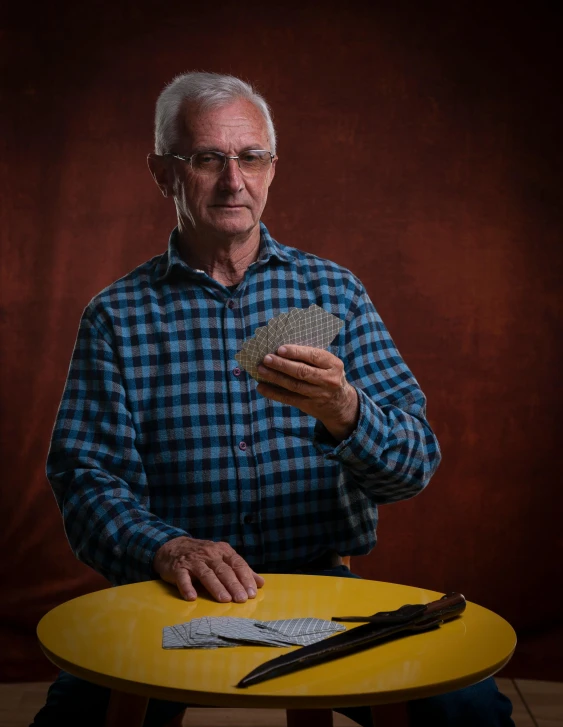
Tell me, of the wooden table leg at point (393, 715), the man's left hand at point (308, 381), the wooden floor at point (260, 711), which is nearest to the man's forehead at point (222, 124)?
the man's left hand at point (308, 381)

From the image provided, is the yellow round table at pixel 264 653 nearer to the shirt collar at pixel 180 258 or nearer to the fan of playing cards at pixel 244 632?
the fan of playing cards at pixel 244 632

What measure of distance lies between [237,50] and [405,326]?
3.90 ft

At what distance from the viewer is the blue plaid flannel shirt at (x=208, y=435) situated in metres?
2.07

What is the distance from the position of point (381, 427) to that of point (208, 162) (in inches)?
29.4

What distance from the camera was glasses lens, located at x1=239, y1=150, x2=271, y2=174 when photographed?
7.27 feet

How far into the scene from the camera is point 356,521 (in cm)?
213

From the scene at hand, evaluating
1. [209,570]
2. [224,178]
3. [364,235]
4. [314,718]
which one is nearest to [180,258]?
[224,178]

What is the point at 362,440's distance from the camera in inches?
73.7

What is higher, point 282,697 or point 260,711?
point 282,697

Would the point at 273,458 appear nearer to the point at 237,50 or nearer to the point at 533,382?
the point at 533,382

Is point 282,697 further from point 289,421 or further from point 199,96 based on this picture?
point 199,96

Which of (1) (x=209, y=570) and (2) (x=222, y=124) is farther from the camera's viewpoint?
(2) (x=222, y=124)

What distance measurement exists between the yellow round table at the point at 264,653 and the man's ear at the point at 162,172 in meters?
1.00

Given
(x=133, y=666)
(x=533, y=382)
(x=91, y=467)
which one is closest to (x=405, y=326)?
(x=533, y=382)
